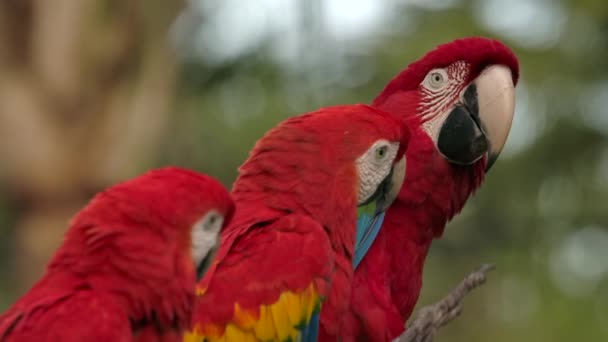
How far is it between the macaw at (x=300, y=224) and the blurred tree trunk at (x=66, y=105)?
300cm

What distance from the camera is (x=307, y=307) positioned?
2193mm

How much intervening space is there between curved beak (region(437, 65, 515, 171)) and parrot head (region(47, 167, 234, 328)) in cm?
98

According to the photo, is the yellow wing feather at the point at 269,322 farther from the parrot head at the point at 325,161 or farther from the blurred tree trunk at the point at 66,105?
the blurred tree trunk at the point at 66,105

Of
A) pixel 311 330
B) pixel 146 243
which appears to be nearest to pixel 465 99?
pixel 311 330

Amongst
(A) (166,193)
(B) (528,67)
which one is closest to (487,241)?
(B) (528,67)

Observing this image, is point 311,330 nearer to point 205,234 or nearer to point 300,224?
point 300,224

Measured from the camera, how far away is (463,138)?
104 inches

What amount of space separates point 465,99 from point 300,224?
70 cm

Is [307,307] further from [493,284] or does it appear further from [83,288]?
[493,284]

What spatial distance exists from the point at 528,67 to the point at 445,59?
3927mm

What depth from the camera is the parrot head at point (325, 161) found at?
7.72 feet

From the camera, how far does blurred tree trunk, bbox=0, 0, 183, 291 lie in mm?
5219

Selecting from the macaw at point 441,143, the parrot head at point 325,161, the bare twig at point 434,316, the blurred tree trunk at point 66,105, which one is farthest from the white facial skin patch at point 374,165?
the blurred tree trunk at point 66,105

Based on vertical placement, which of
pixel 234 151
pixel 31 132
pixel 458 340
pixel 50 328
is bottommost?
pixel 458 340
